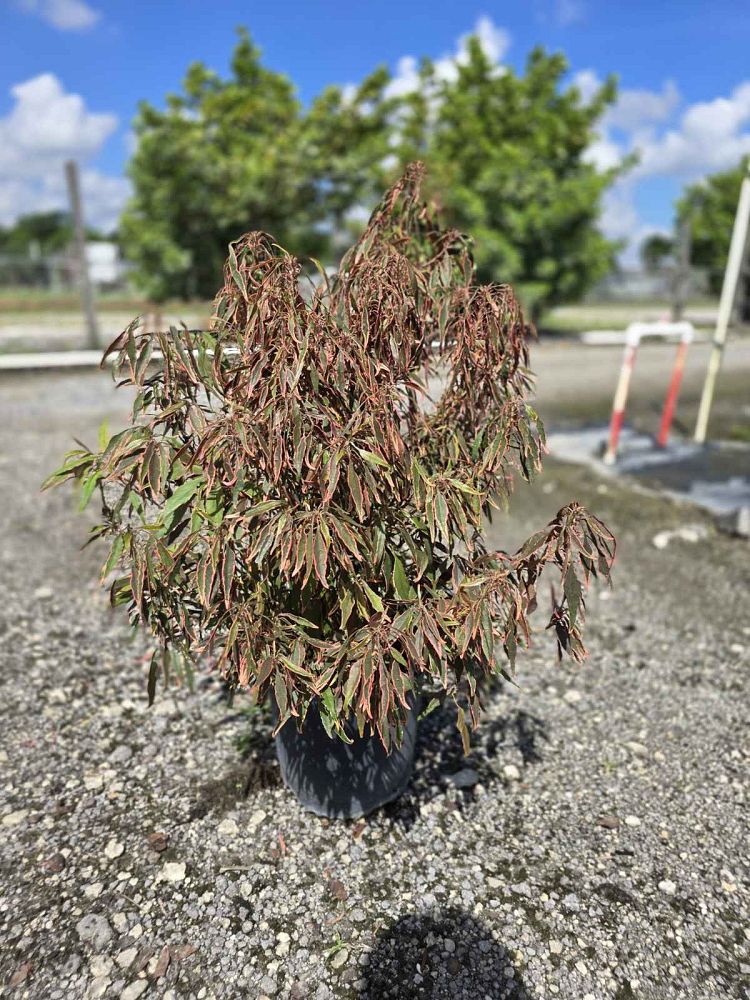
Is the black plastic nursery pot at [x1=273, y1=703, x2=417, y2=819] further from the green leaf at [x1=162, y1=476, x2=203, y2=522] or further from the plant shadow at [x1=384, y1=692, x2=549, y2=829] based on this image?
the green leaf at [x1=162, y1=476, x2=203, y2=522]

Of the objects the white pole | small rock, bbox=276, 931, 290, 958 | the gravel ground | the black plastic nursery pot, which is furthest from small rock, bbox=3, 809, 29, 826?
the white pole

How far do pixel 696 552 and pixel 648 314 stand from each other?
25.3 metres

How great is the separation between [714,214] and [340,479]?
2755 centimetres

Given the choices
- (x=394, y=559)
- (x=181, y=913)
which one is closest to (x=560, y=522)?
(x=394, y=559)

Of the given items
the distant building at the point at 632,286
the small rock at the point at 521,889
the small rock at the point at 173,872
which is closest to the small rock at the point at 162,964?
the small rock at the point at 173,872

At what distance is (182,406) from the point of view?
1.81m

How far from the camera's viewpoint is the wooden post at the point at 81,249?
11.9m

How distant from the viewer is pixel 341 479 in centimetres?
174

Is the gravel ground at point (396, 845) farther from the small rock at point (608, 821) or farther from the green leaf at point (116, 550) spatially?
the green leaf at point (116, 550)

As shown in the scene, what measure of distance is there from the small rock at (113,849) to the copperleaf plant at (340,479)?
684mm

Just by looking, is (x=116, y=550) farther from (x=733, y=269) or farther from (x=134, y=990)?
(x=733, y=269)

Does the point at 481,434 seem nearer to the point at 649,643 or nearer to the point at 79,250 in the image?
the point at 649,643

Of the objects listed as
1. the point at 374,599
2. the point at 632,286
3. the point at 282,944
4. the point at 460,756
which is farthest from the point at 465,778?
the point at 632,286

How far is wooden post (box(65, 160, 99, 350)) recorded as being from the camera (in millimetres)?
11852
